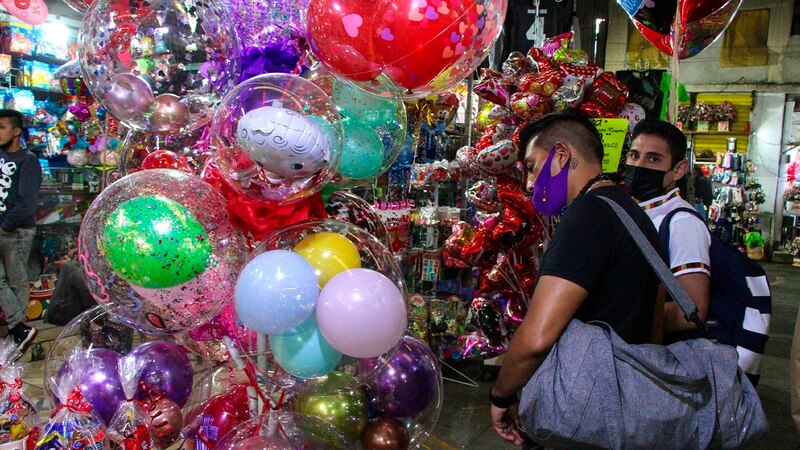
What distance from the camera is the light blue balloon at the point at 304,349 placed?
1362 millimetres

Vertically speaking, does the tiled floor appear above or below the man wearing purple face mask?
below

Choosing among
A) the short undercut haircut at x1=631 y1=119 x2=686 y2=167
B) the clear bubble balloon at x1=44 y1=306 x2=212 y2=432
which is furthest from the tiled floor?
the short undercut haircut at x1=631 y1=119 x2=686 y2=167

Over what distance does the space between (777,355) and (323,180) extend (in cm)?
567

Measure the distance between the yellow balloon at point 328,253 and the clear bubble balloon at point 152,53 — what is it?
1.91ft

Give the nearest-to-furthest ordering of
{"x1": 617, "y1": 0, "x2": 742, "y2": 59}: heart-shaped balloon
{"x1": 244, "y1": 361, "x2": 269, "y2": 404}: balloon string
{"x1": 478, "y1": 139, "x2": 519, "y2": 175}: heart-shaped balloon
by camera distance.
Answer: {"x1": 244, "y1": 361, "x2": 269, "y2": 404}: balloon string < {"x1": 617, "y1": 0, "x2": 742, "y2": 59}: heart-shaped balloon < {"x1": 478, "y1": 139, "x2": 519, "y2": 175}: heart-shaped balloon

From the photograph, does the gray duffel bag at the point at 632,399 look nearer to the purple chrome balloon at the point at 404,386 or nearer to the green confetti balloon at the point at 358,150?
the purple chrome balloon at the point at 404,386

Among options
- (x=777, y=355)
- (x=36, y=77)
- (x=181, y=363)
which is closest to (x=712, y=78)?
(x=777, y=355)

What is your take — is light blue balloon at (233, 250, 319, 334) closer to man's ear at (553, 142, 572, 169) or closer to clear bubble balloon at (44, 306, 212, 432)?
clear bubble balloon at (44, 306, 212, 432)

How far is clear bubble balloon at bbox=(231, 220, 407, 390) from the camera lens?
4.26 feet

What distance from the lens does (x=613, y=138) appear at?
9.58 ft

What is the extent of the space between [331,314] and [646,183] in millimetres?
1703

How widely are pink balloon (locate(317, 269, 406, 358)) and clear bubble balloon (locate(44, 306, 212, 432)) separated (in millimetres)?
842

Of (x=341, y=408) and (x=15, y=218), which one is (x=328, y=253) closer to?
(x=341, y=408)

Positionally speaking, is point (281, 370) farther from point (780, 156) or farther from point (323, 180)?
point (780, 156)
